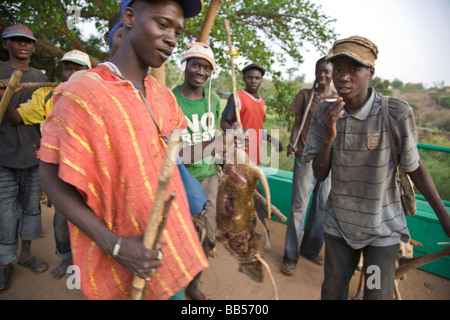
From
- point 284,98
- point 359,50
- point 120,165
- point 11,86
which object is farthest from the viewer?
point 284,98

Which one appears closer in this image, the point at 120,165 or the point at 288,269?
the point at 120,165

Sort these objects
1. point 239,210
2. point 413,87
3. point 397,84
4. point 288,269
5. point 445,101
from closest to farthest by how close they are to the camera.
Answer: point 239,210 → point 288,269 → point 445,101 → point 397,84 → point 413,87

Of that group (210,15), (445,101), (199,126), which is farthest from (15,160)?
(445,101)

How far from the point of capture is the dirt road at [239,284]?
274 cm

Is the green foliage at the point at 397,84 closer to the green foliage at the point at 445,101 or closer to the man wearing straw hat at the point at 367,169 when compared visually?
the green foliage at the point at 445,101

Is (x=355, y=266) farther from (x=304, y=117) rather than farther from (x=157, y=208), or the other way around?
(x=304, y=117)

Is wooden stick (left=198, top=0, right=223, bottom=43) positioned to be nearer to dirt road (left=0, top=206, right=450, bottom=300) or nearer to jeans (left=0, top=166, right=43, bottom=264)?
jeans (left=0, top=166, right=43, bottom=264)

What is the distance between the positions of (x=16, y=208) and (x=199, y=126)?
2088mm

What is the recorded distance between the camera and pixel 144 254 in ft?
3.12

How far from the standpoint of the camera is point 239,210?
155cm

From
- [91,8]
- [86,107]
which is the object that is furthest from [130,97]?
[91,8]

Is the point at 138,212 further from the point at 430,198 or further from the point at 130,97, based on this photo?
the point at 430,198

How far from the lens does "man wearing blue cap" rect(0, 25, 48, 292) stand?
105 inches

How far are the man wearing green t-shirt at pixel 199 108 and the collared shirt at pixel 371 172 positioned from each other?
123 cm
